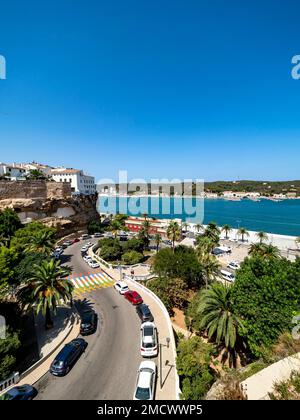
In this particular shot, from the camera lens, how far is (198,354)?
14.1 metres

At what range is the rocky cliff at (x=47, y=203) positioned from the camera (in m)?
43.9

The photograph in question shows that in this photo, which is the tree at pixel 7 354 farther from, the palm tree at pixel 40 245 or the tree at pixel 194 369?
the palm tree at pixel 40 245

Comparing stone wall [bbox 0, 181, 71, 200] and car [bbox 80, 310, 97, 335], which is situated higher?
stone wall [bbox 0, 181, 71, 200]

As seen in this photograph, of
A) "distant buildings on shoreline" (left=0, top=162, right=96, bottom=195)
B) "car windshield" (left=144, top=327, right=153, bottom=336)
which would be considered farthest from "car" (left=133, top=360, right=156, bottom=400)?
"distant buildings on shoreline" (left=0, top=162, right=96, bottom=195)

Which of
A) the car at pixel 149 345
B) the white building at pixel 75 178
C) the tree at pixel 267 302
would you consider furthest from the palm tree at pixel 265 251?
the white building at pixel 75 178

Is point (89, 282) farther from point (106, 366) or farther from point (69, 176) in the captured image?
point (69, 176)

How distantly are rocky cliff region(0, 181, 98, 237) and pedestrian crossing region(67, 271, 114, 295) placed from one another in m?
24.4

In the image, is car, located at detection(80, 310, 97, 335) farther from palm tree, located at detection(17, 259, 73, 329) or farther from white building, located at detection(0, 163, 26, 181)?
white building, located at detection(0, 163, 26, 181)

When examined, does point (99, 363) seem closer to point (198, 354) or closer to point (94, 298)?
point (198, 354)

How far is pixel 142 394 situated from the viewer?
10.9 metres

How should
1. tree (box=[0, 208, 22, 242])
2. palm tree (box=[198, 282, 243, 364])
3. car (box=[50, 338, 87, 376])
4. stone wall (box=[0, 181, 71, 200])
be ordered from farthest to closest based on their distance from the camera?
stone wall (box=[0, 181, 71, 200]) < tree (box=[0, 208, 22, 242]) < palm tree (box=[198, 282, 243, 364]) < car (box=[50, 338, 87, 376])

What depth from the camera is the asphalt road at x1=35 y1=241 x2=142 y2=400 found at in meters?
11.6
